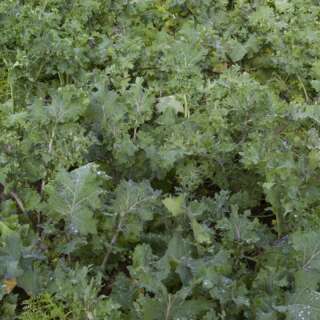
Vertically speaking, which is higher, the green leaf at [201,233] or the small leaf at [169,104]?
the small leaf at [169,104]

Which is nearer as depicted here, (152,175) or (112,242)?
(112,242)

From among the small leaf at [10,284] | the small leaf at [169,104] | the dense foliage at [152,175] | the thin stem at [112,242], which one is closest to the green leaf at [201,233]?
the dense foliage at [152,175]

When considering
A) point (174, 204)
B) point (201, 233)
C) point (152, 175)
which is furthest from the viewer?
point (152, 175)

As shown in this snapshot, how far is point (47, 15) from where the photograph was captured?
13.1 feet

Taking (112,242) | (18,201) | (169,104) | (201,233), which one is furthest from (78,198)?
(169,104)

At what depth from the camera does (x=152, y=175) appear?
337cm

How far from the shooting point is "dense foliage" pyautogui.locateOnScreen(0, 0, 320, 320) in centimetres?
271

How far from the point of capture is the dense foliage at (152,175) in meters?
2.71

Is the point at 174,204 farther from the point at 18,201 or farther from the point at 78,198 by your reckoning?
the point at 18,201

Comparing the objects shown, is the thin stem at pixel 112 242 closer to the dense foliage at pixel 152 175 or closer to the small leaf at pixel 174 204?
the dense foliage at pixel 152 175

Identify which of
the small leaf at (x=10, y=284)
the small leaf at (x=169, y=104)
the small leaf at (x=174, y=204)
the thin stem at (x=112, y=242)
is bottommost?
the small leaf at (x=10, y=284)

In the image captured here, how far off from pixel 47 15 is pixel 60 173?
58.3 inches

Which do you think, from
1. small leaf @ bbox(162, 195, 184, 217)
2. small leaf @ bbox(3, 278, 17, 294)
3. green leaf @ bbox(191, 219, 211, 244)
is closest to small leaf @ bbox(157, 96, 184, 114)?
small leaf @ bbox(162, 195, 184, 217)

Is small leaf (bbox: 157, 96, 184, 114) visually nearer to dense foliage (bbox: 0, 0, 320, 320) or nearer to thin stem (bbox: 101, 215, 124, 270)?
dense foliage (bbox: 0, 0, 320, 320)
